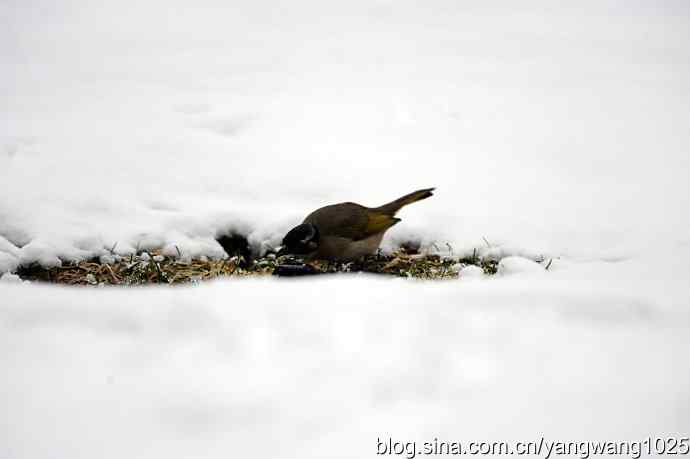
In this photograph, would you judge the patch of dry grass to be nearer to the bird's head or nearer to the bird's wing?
the bird's head

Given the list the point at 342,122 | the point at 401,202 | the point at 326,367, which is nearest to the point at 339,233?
the point at 401,202

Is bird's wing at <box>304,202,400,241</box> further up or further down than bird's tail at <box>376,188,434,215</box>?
A: further down

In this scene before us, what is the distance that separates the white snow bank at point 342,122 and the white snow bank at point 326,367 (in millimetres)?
1805

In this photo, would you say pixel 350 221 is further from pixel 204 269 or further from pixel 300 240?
pixel 204 269

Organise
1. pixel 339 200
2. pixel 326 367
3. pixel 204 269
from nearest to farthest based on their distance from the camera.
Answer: pixel 326 367 < pixel 204 269 < pixel 339 200

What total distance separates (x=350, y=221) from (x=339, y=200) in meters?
0.87

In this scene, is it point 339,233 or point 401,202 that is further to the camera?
point 401,202

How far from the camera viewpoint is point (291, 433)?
2502 millimetres

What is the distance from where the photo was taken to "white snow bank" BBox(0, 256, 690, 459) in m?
2.50

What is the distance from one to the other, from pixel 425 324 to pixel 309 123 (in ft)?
16.7

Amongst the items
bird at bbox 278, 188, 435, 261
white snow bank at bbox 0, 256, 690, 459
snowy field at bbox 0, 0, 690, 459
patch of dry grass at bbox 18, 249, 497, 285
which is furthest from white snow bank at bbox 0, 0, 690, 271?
white snow bank at bbox 0, 256, 690, 459

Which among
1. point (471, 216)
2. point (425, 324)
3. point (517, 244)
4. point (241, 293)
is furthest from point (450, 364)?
point (471, 216)

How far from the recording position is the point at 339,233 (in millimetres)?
5039

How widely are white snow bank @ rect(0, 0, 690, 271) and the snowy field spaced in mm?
38
